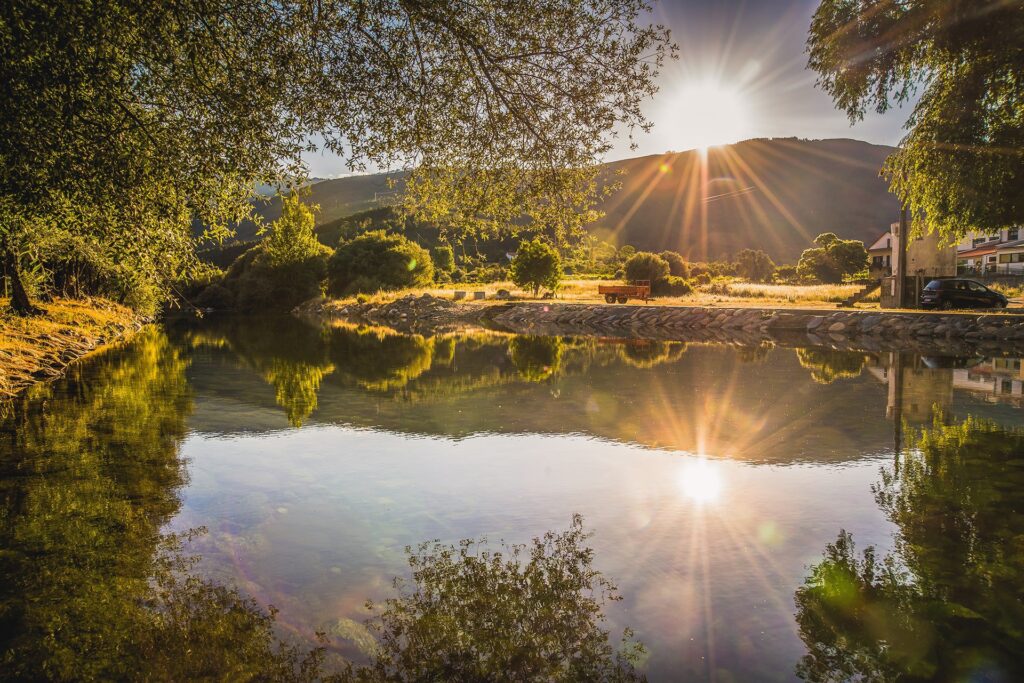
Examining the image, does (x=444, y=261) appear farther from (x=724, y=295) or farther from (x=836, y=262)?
(x=724, y=295)

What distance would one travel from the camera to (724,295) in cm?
5278

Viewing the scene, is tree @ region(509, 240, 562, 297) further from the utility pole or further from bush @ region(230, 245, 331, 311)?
bush @ region(230, 245, 331, 311)

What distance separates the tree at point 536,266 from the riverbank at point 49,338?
28.9 meters

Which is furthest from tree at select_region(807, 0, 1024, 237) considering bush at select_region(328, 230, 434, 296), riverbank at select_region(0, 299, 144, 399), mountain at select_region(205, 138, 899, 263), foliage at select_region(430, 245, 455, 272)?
mountain at select_region(205, 138, 899, 263)

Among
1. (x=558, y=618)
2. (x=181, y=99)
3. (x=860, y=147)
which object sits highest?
(x=860, y=147)

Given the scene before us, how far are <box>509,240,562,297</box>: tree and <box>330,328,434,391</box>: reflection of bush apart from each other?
19.3 m

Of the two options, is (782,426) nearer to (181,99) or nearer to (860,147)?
(181,99)

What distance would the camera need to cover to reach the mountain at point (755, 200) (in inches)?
5969

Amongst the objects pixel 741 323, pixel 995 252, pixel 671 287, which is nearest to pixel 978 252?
pixel 995 252

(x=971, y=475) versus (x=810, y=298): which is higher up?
(x=810, y=298)

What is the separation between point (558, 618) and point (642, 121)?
7.91 metres

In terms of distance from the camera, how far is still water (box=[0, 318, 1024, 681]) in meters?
4.98

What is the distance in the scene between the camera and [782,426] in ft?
40.3

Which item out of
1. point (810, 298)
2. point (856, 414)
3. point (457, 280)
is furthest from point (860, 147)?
point (856, 414)
